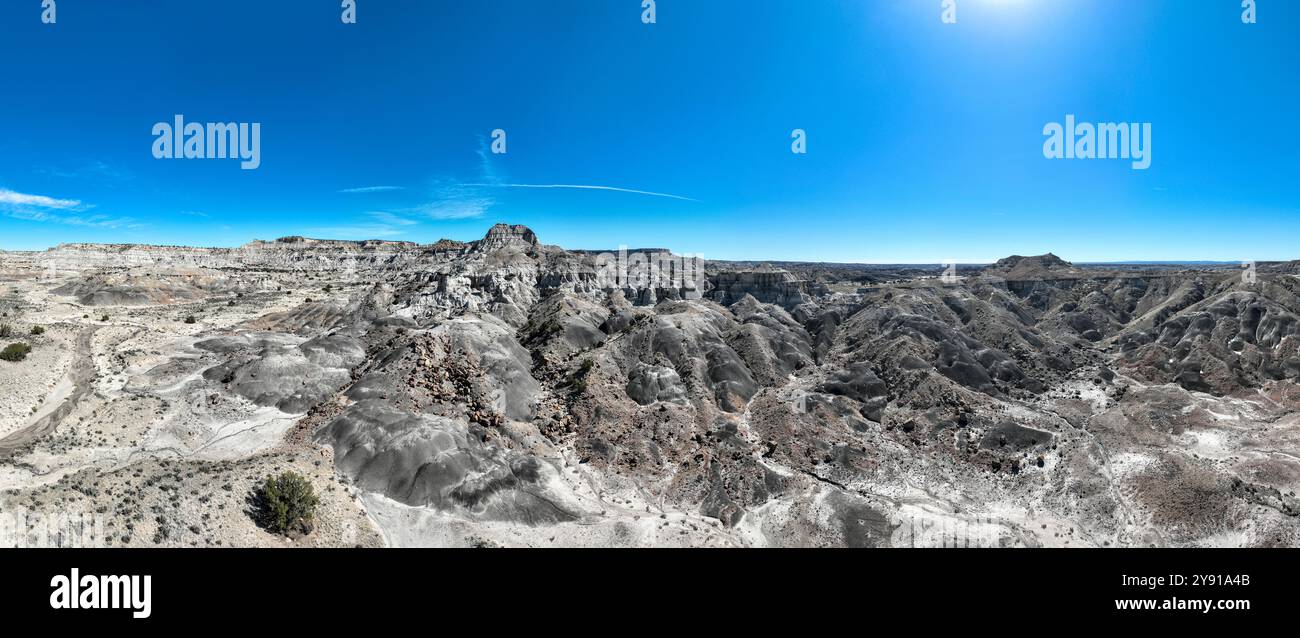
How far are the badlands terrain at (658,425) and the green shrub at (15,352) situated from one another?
2.96ft

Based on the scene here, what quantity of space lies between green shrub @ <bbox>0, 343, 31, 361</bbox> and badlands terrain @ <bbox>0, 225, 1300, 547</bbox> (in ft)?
2.96

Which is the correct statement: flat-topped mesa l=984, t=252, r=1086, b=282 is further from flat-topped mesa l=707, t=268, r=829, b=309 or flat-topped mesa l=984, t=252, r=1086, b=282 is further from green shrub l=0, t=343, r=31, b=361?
green shrub l=0, t=343, r=31, b=361

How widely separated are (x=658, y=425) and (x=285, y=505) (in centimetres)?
2727

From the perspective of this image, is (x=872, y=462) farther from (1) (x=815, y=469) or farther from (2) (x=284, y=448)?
(2) (x=284, y=448)

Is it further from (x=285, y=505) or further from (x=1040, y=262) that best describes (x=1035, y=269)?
(x=285, y=505)

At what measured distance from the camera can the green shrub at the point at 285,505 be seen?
23969mm

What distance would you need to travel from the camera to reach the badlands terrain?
2914cm

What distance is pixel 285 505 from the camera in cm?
2434

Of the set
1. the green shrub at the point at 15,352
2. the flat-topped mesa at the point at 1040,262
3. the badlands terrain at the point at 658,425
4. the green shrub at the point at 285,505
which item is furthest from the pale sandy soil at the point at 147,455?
the flat-topped mesa at the point at 1040,262
